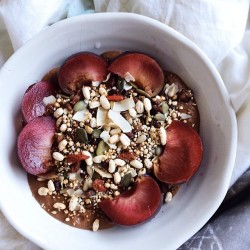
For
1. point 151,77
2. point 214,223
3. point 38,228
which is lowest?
point 214,223

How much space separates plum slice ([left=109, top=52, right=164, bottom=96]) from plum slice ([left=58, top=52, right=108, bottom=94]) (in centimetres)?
2

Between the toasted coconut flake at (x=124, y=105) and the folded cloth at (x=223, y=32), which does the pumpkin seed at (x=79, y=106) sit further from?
the folded cloth at (x=223, y=32)

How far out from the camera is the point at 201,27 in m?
0.74

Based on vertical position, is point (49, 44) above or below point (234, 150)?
above

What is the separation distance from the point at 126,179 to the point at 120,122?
8cm

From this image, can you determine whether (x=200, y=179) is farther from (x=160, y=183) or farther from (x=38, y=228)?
(x=38, y=228)

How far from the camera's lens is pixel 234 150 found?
698 mm

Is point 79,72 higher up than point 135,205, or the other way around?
point 79,72

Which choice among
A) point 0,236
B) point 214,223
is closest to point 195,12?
point 214,223

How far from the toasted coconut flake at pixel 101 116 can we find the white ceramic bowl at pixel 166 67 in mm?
106

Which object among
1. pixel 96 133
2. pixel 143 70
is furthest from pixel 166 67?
pixel 96 133

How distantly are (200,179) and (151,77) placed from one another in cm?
17

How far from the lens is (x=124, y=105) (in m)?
0.71

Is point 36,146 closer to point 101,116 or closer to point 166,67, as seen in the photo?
point 101,116
